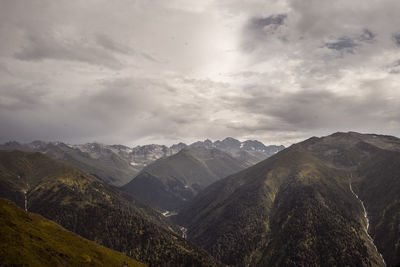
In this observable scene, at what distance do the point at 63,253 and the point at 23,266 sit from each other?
40.5 metres

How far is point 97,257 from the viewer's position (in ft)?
603

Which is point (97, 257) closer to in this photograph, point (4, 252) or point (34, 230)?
point (34, 230)

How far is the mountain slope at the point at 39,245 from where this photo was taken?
12725 centimetres

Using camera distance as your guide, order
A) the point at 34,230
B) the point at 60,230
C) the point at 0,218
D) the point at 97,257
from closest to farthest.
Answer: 1. the point at 0,218
2. the point at 34,230
3. the point at 97,257
4. the point at 60,230

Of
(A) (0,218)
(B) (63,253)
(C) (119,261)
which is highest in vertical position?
(A) (0,218)

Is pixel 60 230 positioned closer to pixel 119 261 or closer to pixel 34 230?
pixel 34 230

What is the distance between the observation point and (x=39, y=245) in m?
147

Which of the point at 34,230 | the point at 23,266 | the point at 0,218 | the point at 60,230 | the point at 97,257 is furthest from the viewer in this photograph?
the point at 60,230

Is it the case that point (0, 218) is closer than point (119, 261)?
Yes

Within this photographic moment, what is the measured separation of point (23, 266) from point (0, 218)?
55.9m

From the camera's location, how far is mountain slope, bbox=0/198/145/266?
12725 centimetres

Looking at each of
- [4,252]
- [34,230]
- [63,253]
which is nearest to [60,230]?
[34,230]

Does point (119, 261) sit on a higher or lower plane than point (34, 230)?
lower

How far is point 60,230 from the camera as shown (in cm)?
19862
